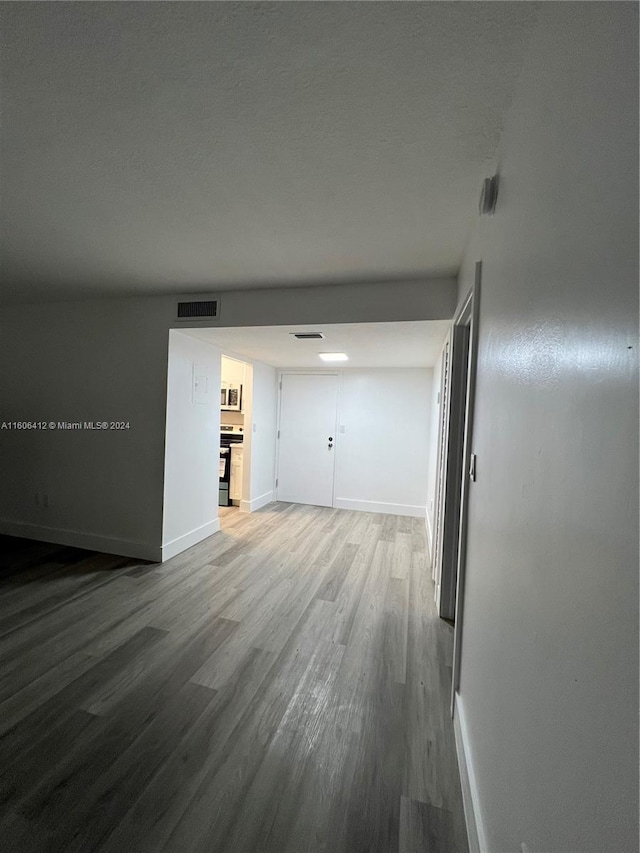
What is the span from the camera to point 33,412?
12.0ft

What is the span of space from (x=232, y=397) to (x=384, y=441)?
2507 millimetres

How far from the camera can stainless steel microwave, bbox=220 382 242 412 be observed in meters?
5.75

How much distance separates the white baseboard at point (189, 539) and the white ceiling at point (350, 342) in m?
1.92

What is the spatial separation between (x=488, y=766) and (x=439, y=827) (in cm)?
42

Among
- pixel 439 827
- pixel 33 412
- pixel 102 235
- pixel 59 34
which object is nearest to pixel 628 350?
pixel 59 34

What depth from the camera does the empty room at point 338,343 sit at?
56 centimetres

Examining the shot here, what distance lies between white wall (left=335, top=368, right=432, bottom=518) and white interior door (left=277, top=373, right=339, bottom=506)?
0.51ft

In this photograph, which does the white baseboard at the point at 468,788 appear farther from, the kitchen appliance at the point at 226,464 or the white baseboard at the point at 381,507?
the kitchen appliance at the point at 226,464

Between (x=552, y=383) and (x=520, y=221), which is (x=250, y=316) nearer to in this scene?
(x=520, y=221)

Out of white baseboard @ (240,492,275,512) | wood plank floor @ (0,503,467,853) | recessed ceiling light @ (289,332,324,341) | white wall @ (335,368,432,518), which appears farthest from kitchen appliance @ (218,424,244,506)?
recessed ceiling light @ (289,332,324,341)

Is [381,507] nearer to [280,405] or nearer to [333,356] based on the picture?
[280,405]

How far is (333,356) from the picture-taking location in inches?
167

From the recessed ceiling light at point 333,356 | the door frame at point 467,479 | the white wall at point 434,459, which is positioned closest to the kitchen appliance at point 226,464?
the recessed ceiling light at point 333,356

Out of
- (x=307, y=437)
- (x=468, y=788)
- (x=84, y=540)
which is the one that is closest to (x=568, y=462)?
(x=468, y=788)
